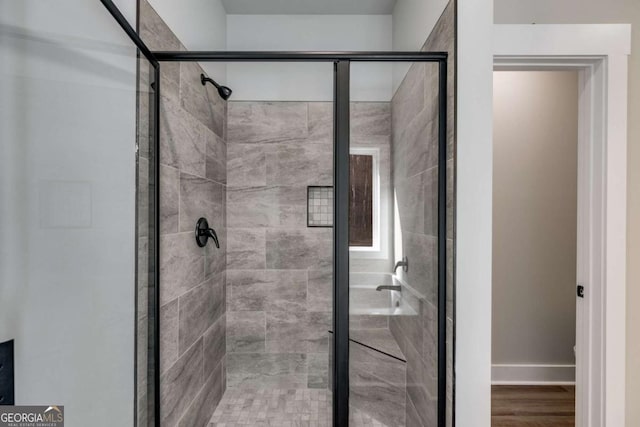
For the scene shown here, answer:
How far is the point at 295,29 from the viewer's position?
100 inches

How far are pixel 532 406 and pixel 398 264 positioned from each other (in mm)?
1825

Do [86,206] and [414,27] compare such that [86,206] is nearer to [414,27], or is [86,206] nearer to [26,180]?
[26,180]

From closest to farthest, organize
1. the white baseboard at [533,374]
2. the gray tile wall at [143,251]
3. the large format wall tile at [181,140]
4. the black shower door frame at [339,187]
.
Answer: the gray tile wall at [143,251] < the black shower door frame at [339,187] < the large format wall tile at [181,140] < the white baseboard at [533,374]

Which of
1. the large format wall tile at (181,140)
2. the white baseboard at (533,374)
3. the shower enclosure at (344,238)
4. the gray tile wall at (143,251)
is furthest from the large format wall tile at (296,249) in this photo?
the white baseboard at (533,374)

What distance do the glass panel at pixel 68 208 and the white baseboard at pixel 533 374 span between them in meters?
2.58

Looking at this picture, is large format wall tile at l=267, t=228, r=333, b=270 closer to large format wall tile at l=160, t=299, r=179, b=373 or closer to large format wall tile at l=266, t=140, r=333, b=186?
large format wall tile at l=266, t=140, r=333, b=186

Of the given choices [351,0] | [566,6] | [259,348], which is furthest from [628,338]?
[351,0]

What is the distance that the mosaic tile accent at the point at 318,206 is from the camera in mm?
2459

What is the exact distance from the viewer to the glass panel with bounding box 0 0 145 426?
2.32 ft

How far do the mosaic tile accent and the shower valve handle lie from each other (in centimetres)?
69

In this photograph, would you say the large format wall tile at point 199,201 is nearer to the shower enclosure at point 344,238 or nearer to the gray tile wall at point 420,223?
the shower enclosure at point 344,238

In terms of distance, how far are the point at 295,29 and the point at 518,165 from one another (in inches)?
75.9

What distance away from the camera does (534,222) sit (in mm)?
2760

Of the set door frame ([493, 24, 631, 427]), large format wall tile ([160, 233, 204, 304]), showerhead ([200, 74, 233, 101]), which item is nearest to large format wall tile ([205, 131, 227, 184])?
showerhead ([200, 74, 233, 101])
